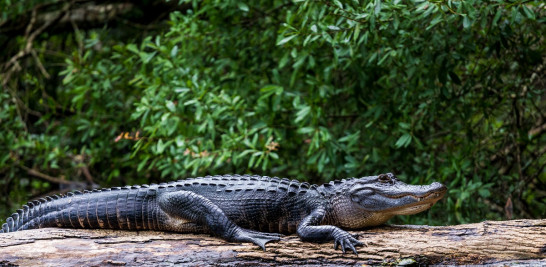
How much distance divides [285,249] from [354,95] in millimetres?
2859

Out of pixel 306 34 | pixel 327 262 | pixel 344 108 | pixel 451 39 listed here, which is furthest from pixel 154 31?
pixel 327 262

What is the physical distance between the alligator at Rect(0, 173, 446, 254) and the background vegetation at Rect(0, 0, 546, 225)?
4.92ft

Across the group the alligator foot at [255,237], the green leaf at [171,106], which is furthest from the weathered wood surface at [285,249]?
the green leaf at [171,106]

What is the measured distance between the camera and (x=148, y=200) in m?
3.54

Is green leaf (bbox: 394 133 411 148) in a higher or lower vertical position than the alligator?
higher

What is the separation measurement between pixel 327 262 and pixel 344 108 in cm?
339

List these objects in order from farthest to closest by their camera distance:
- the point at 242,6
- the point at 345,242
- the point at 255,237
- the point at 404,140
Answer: the point at 242,6
the point at 404,140
the point at 255,237
the point at 345,242

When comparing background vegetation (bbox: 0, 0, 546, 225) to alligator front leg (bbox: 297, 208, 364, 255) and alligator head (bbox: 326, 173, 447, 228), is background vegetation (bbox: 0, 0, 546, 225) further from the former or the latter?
alligator front leg (bbox: 297, 208, 364, 255)

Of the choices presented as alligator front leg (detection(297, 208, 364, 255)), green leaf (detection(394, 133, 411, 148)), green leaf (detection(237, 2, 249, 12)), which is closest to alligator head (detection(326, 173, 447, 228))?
alligator front leg (detection(297, 208, 364, 255))

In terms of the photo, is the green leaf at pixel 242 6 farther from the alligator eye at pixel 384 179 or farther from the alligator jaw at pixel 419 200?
the alligator jaw at pixel 419 200

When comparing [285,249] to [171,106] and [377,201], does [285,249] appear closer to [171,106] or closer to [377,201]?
[377,201]

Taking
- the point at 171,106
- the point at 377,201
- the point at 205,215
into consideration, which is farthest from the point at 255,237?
the point at 171,106

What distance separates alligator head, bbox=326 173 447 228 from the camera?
3369 millimetres

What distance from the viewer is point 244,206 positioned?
3.47 metres
